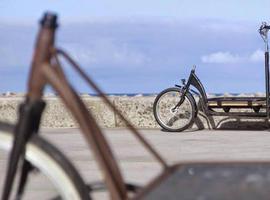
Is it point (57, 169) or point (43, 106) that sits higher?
point (43, 106)

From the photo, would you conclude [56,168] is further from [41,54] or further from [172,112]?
[172,112]

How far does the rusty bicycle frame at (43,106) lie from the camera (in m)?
2.07

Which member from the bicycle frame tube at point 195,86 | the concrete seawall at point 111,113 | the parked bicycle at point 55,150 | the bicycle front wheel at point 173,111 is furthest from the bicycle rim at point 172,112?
the parked bicycle at point 55,150

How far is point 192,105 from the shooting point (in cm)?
1111

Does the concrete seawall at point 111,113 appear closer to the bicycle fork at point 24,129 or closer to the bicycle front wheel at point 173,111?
the bicycle front wheel at point 173,111

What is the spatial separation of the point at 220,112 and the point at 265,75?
3.03ft

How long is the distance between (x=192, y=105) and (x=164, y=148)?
Answer: 8.31ft

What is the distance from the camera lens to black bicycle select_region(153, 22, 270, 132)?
35.4ft

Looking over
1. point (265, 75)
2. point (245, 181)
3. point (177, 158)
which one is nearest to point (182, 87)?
point (265, 75)

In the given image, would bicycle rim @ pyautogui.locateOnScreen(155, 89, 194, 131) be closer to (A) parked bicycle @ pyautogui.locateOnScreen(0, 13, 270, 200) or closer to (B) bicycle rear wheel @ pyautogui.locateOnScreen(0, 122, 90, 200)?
(A) parked bicycle @ pyautogui.locateOnScreen(0, 13, 270, 200)

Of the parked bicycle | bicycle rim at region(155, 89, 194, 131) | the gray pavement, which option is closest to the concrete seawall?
the gray pavement

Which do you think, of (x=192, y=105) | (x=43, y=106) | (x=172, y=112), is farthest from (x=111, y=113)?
(x=43, y=106)

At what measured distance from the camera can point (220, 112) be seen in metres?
11.0

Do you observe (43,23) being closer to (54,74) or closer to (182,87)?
(54,74)
